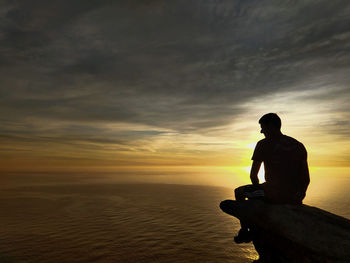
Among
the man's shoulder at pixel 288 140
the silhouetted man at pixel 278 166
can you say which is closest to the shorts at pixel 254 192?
the silhouetted man at pixel 278 166

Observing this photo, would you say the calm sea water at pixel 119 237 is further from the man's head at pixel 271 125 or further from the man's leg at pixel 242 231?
the man's head at pixel 271 125

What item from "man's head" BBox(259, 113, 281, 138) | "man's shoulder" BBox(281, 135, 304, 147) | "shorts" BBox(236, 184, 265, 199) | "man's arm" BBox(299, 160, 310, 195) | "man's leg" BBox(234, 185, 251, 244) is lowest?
"man's leg" BBox(234, 185, 251, 244)

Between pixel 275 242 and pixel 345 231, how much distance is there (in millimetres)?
1294

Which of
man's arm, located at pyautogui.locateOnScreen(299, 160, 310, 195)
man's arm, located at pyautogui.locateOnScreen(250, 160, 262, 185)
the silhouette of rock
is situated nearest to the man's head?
man's arm, located at pyautogui.locateOnScreen(250, 160, 262, 185)

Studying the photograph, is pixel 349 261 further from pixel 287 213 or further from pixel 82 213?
pixel 82 213

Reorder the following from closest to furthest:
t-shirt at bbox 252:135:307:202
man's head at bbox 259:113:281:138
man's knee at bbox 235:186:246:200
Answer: t-shirt at bbox 252:135:307:202
man's head at bbox 259:113:281:138
man's knee at bbox 235:186:246:200

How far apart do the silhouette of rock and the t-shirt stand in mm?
365

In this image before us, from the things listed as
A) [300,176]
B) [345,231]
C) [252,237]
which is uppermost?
[300,176]

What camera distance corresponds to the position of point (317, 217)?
14.6ft

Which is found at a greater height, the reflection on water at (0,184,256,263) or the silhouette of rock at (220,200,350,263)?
the silhouette of rock at (220,200,350,263)

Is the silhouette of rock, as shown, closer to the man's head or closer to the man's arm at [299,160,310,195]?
the man's arm at [299,160,310,195]

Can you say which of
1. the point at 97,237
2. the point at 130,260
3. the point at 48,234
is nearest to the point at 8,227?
the point at 48,234

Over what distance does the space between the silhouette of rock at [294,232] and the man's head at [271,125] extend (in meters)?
1.65

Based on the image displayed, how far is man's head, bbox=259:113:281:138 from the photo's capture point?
478 centimetres
